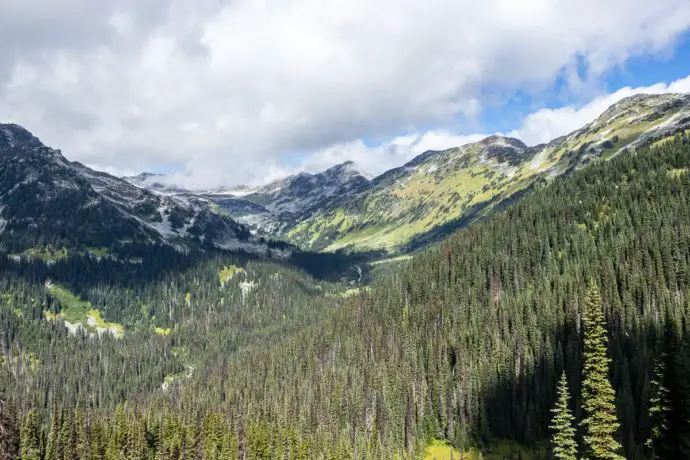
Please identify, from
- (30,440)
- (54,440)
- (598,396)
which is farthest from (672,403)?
(30,440)

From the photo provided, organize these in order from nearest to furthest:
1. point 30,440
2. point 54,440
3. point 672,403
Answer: point 672,403, point 30,440, point 54,440

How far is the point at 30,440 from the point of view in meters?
113

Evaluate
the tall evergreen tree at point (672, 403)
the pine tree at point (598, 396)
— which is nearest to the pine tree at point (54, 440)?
the pine tree at point (598, 396)

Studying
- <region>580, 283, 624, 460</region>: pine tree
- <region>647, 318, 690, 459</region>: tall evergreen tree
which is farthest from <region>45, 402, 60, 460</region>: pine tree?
<region>647, 318, 690, 459</region>: tall evergreen tree

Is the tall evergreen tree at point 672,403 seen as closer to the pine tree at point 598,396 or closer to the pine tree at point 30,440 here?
the pine tree at point 598,396

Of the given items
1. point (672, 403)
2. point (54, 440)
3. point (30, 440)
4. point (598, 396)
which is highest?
point (598, 396)

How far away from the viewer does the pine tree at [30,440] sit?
355ft

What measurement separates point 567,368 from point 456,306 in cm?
5709

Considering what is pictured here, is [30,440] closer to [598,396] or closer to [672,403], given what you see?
[598,396]

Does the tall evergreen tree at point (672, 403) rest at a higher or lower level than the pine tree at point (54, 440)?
higher

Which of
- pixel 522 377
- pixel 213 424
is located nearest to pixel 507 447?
pixel 522 377

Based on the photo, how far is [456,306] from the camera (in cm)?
19238

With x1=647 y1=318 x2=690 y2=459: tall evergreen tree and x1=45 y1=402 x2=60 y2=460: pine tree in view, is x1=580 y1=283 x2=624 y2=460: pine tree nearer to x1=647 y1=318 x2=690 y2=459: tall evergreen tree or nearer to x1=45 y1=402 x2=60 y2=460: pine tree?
x1=647 y1=318 x2=690 y2=459: tall evergreen tree

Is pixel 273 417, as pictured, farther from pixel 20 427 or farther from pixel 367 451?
pixel 20 427
